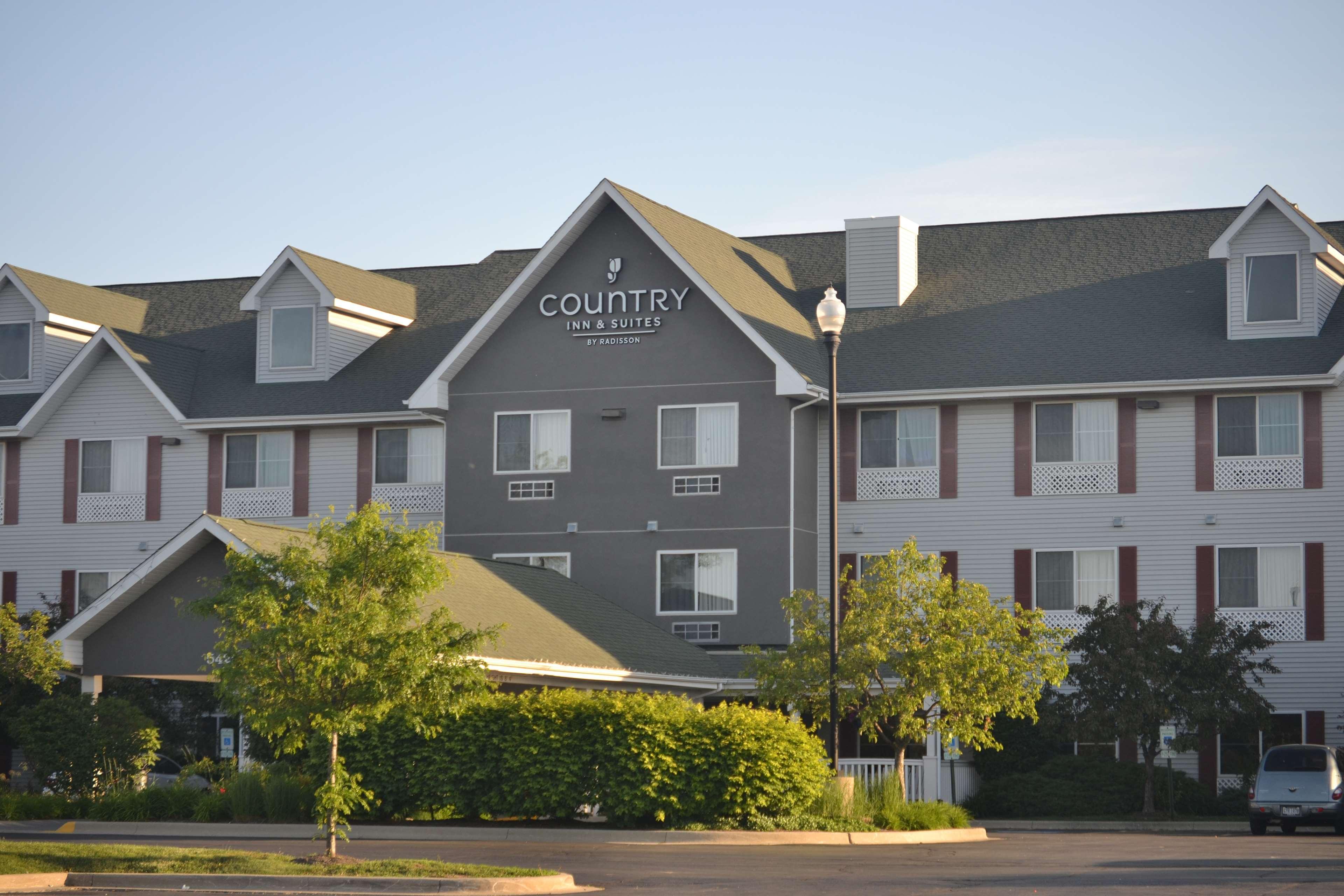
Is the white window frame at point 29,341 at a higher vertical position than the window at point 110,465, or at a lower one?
higher

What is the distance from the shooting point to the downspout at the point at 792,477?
36031mm

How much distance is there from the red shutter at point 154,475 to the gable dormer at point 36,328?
11.1ft

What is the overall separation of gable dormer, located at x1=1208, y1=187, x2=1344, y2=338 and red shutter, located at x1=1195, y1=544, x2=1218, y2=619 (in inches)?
184

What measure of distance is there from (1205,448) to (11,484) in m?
28.1

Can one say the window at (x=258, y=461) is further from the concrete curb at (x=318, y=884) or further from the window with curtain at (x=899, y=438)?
the concrete curb at (x=318, y=884)

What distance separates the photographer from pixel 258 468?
41031 millimetres

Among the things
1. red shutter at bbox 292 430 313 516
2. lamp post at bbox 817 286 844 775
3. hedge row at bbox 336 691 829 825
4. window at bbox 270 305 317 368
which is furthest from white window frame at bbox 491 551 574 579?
lamp post at bbox 817 286 844 775

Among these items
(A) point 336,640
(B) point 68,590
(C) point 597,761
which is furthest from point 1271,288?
(B) point 68,590

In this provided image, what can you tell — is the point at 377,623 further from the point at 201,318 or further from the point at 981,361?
the point at 201,318

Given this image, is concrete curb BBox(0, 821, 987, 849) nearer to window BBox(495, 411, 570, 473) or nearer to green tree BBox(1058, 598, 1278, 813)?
green tree BBox(1058, 598, 1278, 813)

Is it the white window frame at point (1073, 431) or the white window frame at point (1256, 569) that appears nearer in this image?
the white window frame at point (1256, 569)

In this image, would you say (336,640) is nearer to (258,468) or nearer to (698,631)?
(698,631)

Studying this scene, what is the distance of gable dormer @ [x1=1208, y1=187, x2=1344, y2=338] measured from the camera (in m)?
35.8

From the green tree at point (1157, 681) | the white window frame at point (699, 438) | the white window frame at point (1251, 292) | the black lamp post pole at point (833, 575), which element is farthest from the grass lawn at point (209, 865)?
the white window frame at point (1251, 292)
